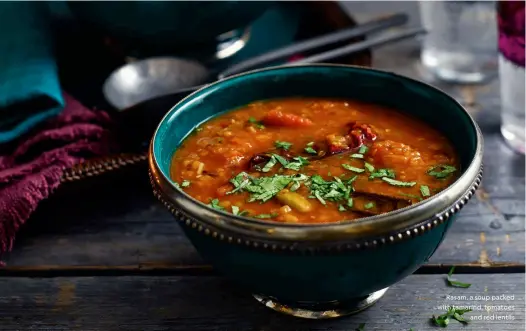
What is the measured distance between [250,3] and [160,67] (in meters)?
0.35

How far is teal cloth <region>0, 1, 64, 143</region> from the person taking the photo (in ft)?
6.71

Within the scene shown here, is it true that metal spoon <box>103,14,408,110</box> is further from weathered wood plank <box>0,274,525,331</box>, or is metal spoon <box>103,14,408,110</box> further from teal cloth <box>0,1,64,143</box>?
weathered wood plank <box>0,274,525,331</box>

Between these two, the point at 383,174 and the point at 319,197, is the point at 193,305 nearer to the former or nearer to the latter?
the point at 319,197

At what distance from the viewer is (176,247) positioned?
189cm

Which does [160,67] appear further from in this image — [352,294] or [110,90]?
[352,294]

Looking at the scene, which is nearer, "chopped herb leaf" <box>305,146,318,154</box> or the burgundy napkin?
"chopped herb leaf" <box>305,146,318,154</box>

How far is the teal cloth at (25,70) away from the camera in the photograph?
6.71 feet

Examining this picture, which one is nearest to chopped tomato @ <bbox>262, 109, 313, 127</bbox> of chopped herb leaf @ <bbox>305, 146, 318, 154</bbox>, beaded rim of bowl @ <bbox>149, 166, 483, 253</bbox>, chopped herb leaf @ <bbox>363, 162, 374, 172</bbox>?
chopped herb leaf @ <bbox>305, 146, 318, 154</bbox>

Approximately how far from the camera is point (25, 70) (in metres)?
2.17

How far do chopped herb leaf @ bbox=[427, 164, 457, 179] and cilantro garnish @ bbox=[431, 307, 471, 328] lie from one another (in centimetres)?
31

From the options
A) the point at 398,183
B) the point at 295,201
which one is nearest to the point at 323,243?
the point at 295,201

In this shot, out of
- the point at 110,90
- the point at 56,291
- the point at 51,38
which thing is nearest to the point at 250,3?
the point at 110,90

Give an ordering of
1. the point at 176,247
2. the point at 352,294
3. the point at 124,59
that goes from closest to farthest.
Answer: the point at 352,294, the point at 176,247, the point at 124,59

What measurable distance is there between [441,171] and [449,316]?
0.32 meters
